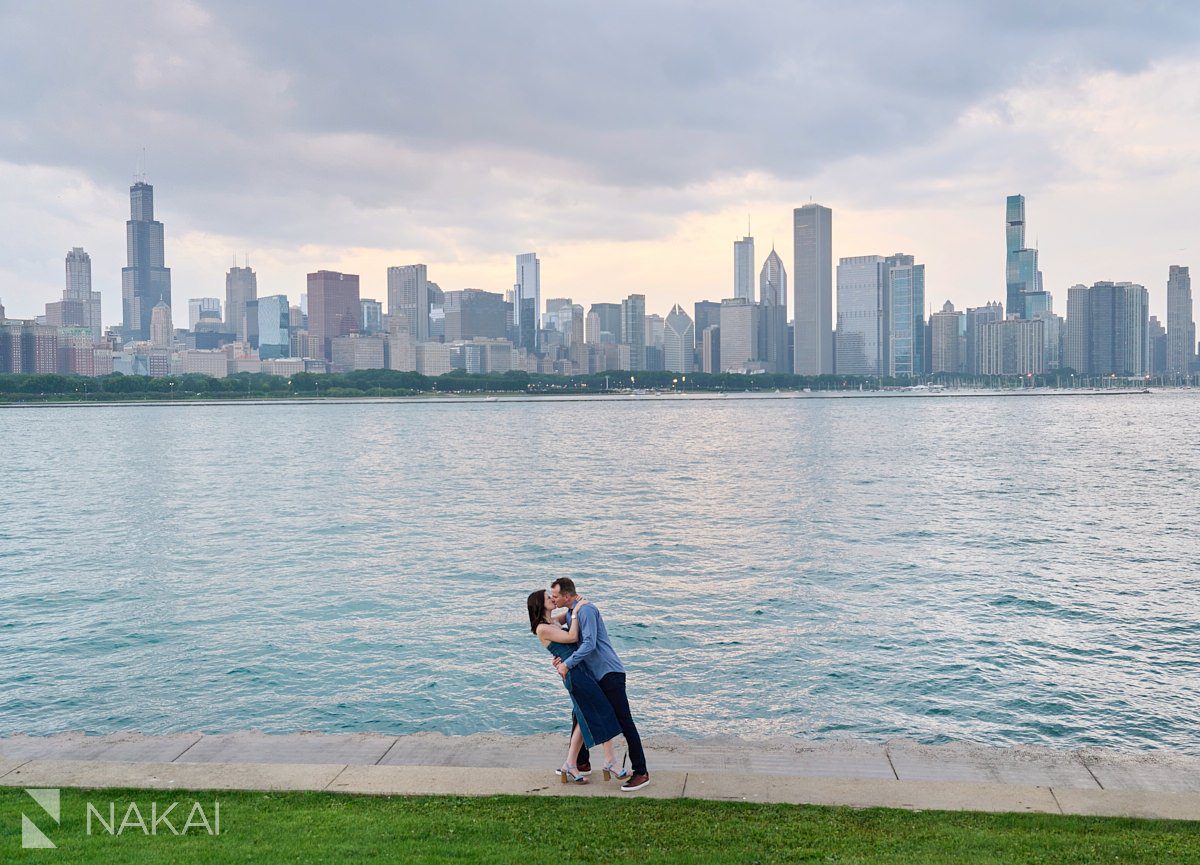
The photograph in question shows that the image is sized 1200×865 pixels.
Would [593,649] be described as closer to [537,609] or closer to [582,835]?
[537,609]

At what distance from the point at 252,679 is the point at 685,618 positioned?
1047 centimetres

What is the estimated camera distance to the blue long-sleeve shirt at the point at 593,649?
10.6 meters

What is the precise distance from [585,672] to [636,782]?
1.35 metres

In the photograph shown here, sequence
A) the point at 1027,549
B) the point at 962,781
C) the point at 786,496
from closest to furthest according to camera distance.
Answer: the point at 962,781
the point at 1027,549
the point at 786,496

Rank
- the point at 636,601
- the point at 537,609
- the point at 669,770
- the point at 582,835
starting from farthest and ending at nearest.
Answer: the point at 636,601 → the point at 669,770 → the point at 537,609 → the point at 582,835

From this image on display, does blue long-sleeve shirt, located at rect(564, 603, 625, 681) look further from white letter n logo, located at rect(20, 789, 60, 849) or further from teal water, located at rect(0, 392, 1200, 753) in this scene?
teal water, located at rect(0, 392, 1200, 753)

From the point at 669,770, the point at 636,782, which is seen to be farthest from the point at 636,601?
the point at 636,782

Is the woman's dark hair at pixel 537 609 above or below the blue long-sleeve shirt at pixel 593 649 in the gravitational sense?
above

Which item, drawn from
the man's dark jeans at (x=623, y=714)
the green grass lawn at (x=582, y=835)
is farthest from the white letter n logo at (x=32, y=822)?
the man's dark jeans at (x=623, y=714)

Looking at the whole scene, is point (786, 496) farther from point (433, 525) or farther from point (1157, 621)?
point (1157, 621)

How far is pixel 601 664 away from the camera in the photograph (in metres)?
10.8

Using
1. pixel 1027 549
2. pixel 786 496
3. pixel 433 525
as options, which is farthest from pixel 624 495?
pixel 1027 549

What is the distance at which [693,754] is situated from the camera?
12484mm

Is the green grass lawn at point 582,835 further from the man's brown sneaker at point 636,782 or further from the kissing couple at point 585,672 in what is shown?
the kissing couple at point 585,672
